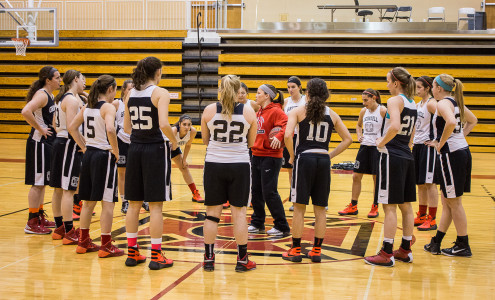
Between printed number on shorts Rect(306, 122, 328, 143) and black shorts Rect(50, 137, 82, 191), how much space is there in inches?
99.7

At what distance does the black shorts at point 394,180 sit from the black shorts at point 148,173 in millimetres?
2003

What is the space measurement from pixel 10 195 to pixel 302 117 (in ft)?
18.6

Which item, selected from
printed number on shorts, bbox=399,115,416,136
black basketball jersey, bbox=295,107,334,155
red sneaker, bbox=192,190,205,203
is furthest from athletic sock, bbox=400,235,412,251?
red sneaker, bbox=192,190,205,203

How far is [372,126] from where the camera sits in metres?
7.54

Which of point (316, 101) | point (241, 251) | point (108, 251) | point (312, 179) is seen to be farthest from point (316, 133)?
point (108, 251)

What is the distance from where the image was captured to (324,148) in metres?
5.12

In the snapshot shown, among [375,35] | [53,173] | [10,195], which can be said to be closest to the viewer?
[53,173]

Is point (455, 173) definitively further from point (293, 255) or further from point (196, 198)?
point (196, 198)

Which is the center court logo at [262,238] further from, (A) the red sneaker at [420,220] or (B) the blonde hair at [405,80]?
(B) the blonde hair at [405,80]

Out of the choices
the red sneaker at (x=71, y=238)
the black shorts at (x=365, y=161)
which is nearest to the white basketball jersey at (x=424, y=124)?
the black shorts at (x=365, y=161)

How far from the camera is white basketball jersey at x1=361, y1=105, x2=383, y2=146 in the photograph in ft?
24.6

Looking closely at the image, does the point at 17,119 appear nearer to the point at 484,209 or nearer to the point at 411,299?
the point at 484,209

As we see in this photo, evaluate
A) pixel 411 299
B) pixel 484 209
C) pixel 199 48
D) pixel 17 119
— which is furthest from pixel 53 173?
pixel 17 119

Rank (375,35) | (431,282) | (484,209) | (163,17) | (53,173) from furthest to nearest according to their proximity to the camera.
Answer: (163,17) < (375,35) < (484,209) < (53,173) < (431,282)
